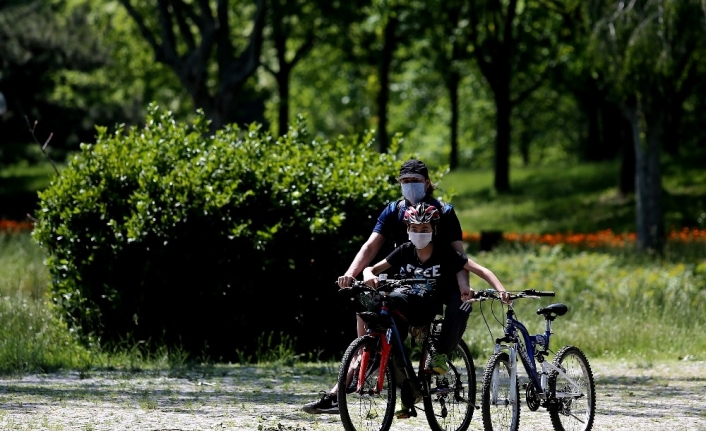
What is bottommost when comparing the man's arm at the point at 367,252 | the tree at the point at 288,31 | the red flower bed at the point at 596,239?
the man's arm at the point at 367,252

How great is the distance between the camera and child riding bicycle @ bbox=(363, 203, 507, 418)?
7422 millimetres

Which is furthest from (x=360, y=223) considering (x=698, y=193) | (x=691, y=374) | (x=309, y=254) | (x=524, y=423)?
(x=698, y=193)

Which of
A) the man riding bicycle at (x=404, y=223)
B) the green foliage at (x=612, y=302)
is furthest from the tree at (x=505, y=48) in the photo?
the man riding bicycle at (x=404, y=223)

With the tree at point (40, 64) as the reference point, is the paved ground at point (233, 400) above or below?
below

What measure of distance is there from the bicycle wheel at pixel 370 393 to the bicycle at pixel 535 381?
0.53 meters

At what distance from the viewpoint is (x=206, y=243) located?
1173 centimetres

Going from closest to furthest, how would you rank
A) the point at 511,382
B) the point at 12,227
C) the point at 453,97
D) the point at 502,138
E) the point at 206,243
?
the point at 511,382
the point at 206,243
the point at 12,227
the point at 502,138
the point at 453,97

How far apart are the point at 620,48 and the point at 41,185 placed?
2467 cm

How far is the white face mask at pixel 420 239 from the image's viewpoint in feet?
24.5

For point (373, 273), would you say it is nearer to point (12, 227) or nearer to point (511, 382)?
point (511, 382)

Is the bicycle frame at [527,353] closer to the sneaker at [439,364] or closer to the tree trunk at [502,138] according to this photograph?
the sneaker at [439,364]

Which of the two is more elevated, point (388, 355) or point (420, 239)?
point (420, 239)

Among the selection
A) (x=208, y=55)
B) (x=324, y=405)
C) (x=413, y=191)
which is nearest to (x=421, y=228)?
(x=413, y=191)

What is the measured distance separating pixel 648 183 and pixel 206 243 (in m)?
12.2
